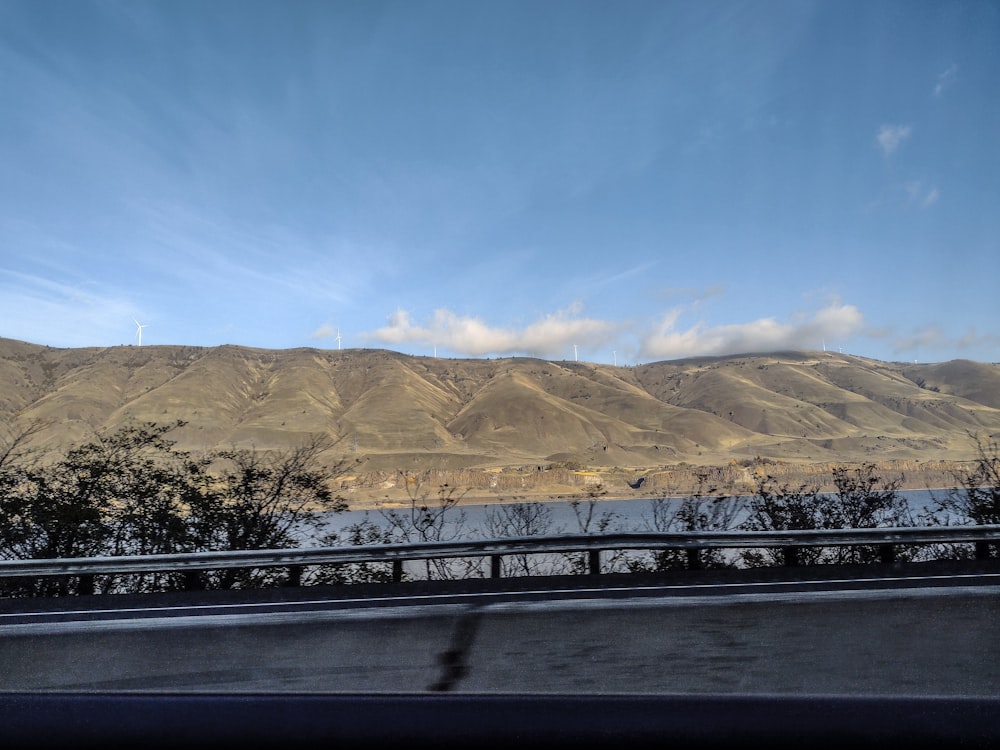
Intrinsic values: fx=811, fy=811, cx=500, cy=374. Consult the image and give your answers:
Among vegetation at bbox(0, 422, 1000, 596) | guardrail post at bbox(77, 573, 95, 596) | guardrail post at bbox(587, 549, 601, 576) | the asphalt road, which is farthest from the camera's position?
vegetation at bbox(0, 422, 1000, 596)

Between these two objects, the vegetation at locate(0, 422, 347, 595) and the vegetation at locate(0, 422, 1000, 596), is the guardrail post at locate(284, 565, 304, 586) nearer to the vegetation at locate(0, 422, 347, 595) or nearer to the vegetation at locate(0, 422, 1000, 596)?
the vegetation at locate(0, 422, 1000, 596)

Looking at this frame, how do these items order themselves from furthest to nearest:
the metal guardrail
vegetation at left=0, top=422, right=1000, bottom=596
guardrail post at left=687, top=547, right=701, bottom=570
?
1. vegetation at left=0, top=422, right=1000, bottom=596
2. guardrail post at left=687, top=547, right=701, bottom=570
3. the metal guardrail

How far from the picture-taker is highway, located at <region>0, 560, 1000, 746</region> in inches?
238

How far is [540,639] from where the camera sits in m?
7.18

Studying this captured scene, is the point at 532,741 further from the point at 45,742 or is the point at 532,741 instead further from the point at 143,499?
the point at 143,499

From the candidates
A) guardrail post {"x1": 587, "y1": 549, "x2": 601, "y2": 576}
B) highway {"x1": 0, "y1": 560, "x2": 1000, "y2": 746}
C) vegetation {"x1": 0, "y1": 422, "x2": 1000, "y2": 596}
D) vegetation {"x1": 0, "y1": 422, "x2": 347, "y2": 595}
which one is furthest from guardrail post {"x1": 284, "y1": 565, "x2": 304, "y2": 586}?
guardrail post {"x1": 587, "y1": 549, "x2": 601, "y2": 576}

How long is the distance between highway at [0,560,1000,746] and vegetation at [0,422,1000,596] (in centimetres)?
365

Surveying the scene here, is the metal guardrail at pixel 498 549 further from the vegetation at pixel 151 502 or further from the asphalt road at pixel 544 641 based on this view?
the vegetation at pixel 151 502

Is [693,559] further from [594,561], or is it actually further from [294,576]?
[294,576]

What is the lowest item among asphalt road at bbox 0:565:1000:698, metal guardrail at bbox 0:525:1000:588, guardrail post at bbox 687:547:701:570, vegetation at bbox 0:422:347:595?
asphalt road at bbox 0:565:1000:698

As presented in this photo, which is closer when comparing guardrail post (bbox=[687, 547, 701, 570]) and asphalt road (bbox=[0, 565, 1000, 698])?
asphalt road (bbox=[0, 565, 1000, 698])

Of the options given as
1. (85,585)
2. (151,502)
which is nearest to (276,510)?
(151,502)

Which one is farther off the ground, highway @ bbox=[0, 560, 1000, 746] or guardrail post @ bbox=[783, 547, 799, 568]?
guardrail post @ bbox=[783, 547, 799, 568]

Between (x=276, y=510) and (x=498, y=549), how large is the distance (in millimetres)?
5109
